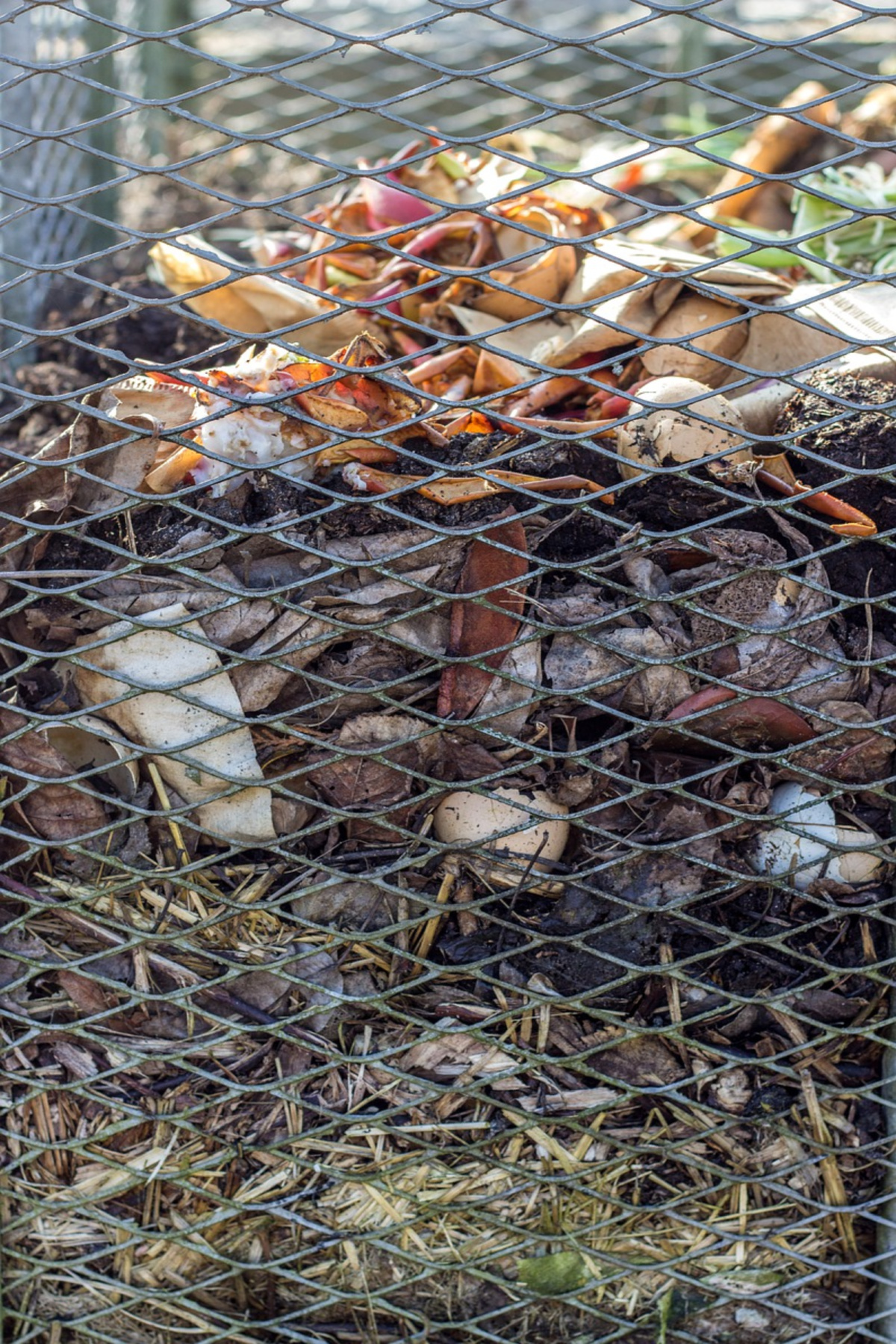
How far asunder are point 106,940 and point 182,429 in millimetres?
647

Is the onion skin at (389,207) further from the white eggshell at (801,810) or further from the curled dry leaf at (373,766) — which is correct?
the white eggshell at (801,810)

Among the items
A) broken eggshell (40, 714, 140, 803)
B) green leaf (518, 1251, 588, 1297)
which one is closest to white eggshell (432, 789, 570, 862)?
broken eggshell (40, 714, 140, 803)

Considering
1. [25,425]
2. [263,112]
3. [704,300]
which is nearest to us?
[704,300]

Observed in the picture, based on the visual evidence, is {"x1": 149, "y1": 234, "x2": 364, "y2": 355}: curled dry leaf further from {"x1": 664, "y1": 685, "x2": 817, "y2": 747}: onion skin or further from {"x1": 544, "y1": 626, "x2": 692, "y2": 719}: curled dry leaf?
{"x1": 664, "y1": 685, "x2": 817, "y2": 747}: onion skin

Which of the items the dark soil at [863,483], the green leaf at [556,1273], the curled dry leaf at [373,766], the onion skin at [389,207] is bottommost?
the green leaf at [556,1273]

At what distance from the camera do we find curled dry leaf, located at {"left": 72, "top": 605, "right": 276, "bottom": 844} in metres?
1.32

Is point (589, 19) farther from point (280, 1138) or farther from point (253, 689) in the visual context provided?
point (280, 1138)

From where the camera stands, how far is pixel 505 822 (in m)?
1.38

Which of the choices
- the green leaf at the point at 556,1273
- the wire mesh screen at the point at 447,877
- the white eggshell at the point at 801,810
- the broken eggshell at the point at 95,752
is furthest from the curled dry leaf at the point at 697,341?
the green leaf at the point at 556,1273

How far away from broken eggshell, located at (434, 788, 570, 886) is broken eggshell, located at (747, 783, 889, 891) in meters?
0.26

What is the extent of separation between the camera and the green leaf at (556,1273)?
144 centimetres

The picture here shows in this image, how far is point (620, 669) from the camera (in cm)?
137

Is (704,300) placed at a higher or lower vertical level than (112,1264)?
higher

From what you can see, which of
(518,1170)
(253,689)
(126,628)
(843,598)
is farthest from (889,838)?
(126,628)
